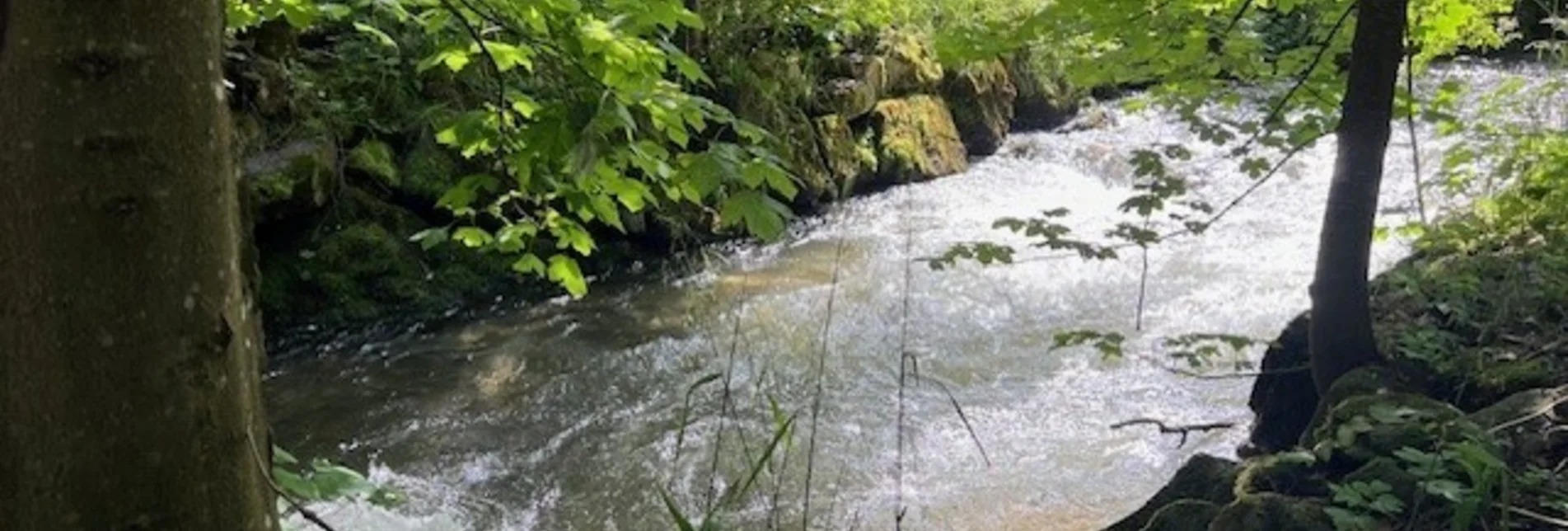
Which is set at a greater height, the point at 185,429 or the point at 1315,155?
the point at 185,429

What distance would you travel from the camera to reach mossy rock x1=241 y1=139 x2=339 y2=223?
646 cm

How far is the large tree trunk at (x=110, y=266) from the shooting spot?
3.14ft

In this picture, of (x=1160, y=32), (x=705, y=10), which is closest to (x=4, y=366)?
(x=1160, y=32)

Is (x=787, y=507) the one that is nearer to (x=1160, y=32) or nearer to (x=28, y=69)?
(x=1160, y=32)

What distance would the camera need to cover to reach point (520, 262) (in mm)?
2652

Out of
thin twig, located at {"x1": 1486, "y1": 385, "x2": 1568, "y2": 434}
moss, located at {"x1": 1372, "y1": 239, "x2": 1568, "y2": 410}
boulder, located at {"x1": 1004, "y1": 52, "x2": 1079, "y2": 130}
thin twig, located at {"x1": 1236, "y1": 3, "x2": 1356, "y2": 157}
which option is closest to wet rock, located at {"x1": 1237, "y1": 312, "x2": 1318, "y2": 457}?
moss, located at {"x1": 1372, "y1": 239, "x2": 1568, "y2": 410}

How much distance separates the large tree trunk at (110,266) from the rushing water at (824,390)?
2671 mm

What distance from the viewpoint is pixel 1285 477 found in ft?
9.82

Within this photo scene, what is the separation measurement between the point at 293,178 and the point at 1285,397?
4937 millimetres

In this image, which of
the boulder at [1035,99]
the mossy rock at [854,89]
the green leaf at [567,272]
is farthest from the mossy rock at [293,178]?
the boulder at [1035,99]

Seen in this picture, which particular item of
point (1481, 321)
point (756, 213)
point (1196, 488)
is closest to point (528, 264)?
point (756, 213)

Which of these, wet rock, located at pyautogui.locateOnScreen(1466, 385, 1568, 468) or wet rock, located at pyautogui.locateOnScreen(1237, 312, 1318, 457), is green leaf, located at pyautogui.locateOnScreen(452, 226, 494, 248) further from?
wet rock, located at pyautogui.locateOnScreen(1237, 312, 1318, 457)

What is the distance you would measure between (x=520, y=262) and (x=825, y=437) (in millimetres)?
3137

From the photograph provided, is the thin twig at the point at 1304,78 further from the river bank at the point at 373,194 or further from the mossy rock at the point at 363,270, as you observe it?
the mossy rock at the point at 363,270
